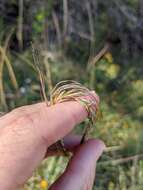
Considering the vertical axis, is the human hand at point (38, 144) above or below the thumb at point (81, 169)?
above

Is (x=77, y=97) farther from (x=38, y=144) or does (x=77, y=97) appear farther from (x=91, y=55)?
(x=91, y=55)

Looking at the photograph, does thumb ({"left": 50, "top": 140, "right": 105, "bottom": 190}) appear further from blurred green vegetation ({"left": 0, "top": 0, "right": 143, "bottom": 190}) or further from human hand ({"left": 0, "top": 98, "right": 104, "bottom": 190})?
blurred green vegetation ({"left": 0, "top": 0, "right": 143, "bottom": 190})

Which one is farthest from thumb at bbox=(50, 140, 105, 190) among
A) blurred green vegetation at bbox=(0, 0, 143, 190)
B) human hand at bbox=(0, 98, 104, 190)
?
blurred green vegetation at bbox=(0, 0, 143, 190)

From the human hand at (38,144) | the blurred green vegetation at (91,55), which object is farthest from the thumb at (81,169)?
the blurred green vegetation at (91,55)

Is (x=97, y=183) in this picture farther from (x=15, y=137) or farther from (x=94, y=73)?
(x=15, y=137)

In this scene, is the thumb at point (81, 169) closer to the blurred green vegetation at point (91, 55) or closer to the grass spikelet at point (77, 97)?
the grass spikelet at point (77, 97)

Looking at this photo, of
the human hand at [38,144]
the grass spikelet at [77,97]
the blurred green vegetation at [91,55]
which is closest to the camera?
the human hand at [38,144]
